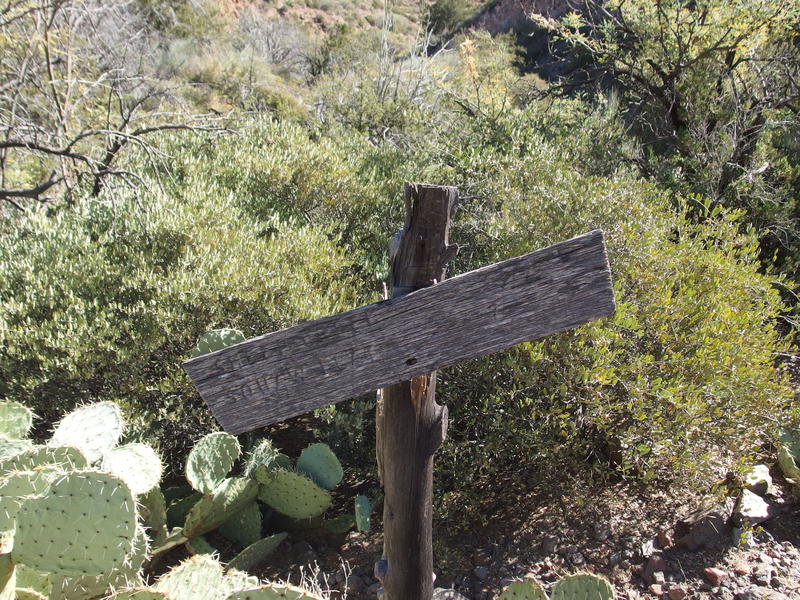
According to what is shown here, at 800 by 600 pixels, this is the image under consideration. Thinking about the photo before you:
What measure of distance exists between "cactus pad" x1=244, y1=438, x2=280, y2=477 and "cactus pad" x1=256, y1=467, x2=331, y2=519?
0.07 metres

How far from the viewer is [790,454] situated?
370cm

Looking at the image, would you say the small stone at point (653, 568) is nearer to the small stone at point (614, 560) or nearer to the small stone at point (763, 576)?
the small stone at point (614, 560)

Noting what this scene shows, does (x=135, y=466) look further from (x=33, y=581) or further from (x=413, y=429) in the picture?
(x=413, y=429)

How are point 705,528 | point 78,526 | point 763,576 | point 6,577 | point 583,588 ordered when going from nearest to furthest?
1. point 6,577
2. point 78,526
3. point 583,588
4. point 763,576
5. point 705,528

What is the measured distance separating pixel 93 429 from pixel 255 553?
999mm

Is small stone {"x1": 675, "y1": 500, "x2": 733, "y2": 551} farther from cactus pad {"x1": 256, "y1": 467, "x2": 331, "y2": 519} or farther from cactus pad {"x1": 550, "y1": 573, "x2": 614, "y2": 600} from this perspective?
cactus pad {"x1": 256, "y1": 467, "x2": 331, "y2": 519}

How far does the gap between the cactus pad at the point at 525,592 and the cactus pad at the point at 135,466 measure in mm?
1637

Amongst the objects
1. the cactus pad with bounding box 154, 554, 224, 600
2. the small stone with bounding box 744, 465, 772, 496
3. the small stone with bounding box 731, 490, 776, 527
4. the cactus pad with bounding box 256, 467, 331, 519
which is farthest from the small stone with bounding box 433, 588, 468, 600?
the small stone with bounding box 744, 465, 772, 496

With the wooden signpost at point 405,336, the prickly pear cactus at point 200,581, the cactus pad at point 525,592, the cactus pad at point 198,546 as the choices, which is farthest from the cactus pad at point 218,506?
the wooden signpost at point 405,336

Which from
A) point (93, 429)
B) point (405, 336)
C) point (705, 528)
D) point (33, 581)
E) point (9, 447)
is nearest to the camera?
point (405, 336)

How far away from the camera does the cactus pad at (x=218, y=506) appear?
2.93 meters

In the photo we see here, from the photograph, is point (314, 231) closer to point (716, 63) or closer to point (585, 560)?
point (585, 560)

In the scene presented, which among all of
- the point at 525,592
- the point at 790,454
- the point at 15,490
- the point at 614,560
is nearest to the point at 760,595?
the point at 614,560

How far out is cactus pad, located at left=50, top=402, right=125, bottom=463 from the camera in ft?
8.98
